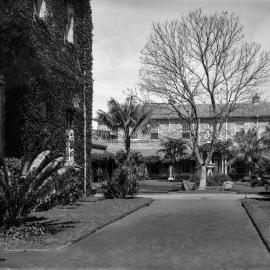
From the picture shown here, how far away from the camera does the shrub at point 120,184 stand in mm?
22000

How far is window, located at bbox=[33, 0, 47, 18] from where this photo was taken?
1833 cm

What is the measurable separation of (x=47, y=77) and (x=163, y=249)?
9.98m

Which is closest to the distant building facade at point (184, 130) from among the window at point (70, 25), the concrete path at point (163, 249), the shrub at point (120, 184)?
the shrub at point (120, 184)

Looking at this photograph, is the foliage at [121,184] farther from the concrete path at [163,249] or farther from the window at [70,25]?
the concrete path at [163,249]

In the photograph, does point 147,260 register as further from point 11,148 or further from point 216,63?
point 216,63

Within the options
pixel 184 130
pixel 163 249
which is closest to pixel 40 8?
pixel 163 249

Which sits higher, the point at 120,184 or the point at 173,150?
the point at 173,150

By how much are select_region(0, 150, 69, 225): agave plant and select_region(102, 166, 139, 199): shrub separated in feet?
34.3

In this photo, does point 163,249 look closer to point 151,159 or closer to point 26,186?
point 26,186

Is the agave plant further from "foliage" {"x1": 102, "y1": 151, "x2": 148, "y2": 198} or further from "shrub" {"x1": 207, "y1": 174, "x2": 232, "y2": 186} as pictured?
"shrub" {"x1": 207, "y1": 174, "x2": 232, "y2": 186}

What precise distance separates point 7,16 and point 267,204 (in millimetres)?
11105

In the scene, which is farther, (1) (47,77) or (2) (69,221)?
(1) (47,77)

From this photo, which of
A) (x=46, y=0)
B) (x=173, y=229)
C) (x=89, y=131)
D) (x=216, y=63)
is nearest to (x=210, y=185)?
(x=216, y=63)

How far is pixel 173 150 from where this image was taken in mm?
54844
